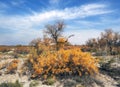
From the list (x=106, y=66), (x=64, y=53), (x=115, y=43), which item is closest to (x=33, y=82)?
(x=64, y=53)

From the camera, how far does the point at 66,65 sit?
2294cm

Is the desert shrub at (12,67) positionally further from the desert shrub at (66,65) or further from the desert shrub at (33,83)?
the desert shrub at (33,83)

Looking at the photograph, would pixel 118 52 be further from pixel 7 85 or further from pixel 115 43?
pixel 7 85

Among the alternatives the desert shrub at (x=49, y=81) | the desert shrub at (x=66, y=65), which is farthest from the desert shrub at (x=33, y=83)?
the desert shrub at (x=66, y=65)

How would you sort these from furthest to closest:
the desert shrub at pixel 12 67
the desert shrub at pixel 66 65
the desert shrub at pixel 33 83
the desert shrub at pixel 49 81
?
the desert shrub at pixel 12 67 → the desert shrub at pixel 66 65 → the desert shrub at pixel 49 81 → the desert shrub at pixel 33 83

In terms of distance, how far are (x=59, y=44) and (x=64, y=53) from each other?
9846mm

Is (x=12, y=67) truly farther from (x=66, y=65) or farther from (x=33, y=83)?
(x=66, y=65)

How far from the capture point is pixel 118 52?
37062 millimetres

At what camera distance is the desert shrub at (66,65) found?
22.7 metres

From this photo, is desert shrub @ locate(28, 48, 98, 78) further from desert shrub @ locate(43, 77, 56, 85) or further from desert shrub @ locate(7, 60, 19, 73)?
desert shrub @ locate(7, 60, 19, 73)

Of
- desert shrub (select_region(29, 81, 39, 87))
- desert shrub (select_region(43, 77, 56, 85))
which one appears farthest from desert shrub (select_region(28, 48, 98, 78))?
desert shrub (select_region(29, 81, 39, 87))

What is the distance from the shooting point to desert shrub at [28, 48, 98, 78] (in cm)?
2266

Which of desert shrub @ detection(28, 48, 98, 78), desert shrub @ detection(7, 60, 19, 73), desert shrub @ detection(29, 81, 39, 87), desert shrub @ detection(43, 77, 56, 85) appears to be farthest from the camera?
desert shrub @ detection(7, 60, 19, 73)

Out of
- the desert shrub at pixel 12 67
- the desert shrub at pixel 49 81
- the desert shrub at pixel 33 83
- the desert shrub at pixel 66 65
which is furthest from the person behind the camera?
the desert shrub at pixel 12 67
